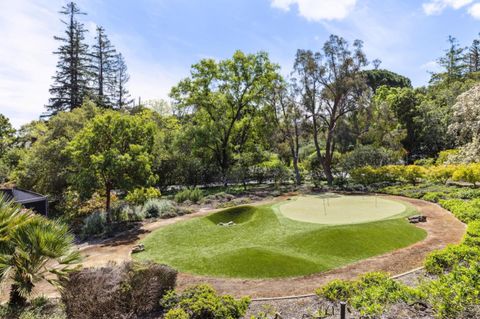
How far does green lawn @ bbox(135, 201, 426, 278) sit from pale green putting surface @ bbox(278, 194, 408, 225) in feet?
2.14

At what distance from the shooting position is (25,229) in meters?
6.56

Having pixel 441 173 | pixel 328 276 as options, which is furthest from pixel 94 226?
pixel 441 173

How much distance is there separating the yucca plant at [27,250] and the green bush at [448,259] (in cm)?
848

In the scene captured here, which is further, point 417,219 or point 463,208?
point 463,208

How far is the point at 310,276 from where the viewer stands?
7.95 m

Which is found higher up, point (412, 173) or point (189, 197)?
point (412, 173)

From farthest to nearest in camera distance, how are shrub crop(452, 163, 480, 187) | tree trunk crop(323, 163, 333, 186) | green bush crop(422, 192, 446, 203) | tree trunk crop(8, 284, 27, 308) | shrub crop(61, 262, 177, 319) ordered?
1. tree trunk crop(323, 163, 333, 186)
2. shrub crop(452, 163, 480, 187)
3. green bush crop(422, 192, 446, 203)
4. tree trunk crop(8, 284, 27, 308)
5. shrub crop(61, 262, 177, 319)

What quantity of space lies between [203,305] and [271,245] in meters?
4.98

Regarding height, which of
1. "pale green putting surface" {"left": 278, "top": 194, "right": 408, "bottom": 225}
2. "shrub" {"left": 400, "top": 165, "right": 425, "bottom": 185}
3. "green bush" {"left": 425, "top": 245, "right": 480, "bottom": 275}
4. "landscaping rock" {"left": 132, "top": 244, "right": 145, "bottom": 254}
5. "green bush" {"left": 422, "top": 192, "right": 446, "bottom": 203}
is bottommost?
"landscaping rock" {"left": 132, "top": 244, "right": 145, "bottom": 254}

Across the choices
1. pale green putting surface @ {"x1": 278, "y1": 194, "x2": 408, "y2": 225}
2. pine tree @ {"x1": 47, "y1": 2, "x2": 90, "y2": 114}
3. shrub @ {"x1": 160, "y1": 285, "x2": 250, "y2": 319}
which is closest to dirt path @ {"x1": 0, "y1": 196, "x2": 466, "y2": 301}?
shrub @ {"x1": 160, "y1": 285, "x2": 250, "y2": 319}

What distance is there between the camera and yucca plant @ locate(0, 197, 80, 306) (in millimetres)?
6137

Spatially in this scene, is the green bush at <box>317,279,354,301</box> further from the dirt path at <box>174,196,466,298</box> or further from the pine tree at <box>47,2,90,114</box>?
the pine tree at <box>47,2,90,114</box>

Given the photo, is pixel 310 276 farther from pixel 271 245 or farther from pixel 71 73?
pixel 71 73

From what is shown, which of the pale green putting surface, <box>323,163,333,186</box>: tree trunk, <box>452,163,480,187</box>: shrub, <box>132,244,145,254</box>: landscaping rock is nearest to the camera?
<box>132,244,145,254</box>: landscaping rock
